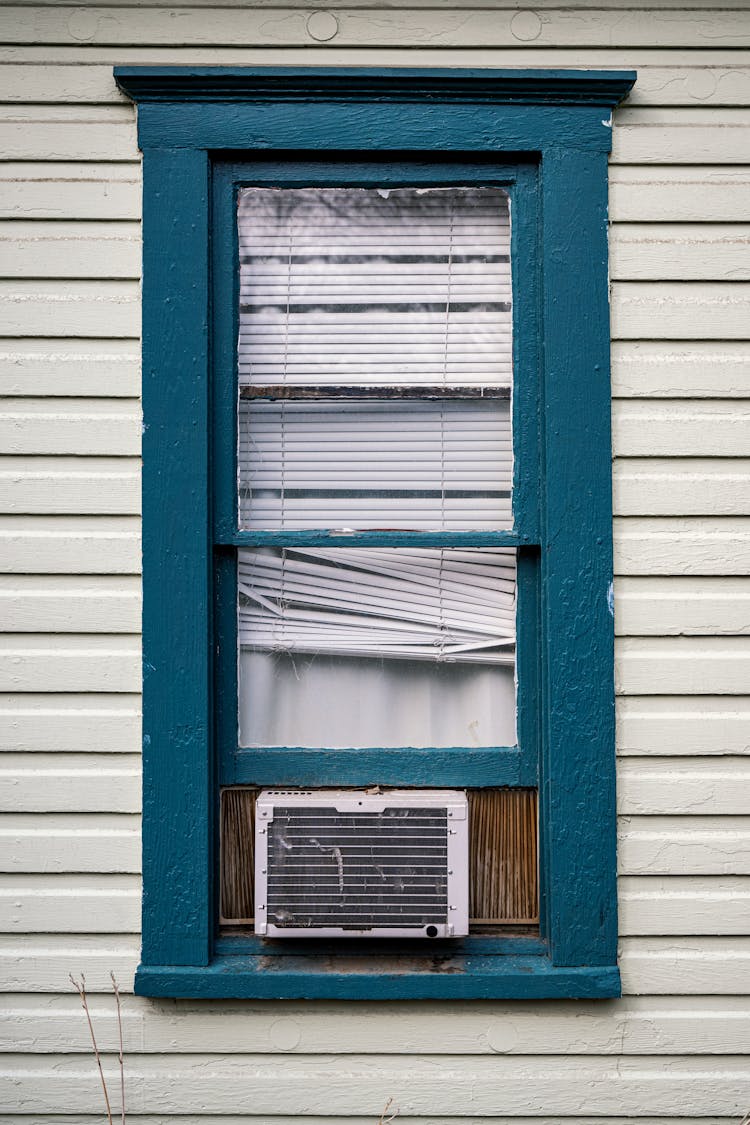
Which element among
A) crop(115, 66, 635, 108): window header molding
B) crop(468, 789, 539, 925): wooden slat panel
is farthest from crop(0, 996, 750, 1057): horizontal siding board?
crop(115, 66, 635, 108): window header molding

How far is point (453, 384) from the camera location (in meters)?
2.50

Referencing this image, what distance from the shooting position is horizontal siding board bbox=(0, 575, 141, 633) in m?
2.41

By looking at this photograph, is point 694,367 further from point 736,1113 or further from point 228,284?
point 736,1113

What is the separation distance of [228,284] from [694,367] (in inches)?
55.1

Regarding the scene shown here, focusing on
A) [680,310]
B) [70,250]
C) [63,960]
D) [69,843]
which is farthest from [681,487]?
[63,960]

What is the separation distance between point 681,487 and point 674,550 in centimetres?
19

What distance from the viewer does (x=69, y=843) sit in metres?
2.39

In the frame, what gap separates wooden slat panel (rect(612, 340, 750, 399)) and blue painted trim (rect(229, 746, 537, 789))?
1.15 m

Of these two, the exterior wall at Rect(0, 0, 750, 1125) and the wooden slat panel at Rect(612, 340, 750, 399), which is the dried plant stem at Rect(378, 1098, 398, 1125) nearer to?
the exterior wall at Rect(0, 0, 750, 1125)

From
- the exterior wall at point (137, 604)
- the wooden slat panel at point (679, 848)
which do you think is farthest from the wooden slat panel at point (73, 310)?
the wooden slat panel at point (679, 848)

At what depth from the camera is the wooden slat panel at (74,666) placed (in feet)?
7.89

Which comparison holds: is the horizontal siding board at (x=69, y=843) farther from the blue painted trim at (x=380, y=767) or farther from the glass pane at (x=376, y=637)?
the glass pane at (x=376, y=637)

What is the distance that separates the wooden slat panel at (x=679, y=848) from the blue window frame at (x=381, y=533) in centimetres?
8

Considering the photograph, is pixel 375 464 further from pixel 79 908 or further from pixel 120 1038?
pixel 120 1038
